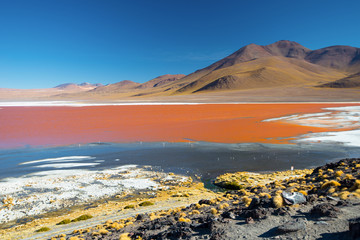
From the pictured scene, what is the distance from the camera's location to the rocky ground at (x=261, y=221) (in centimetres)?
438

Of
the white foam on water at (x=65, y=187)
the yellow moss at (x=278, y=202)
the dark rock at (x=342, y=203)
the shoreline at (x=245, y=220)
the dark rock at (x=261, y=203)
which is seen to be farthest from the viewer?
the white foam on water at (x=65, y=187)

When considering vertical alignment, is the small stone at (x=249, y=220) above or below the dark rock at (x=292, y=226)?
below

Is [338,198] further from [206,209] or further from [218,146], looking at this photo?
[218,146]

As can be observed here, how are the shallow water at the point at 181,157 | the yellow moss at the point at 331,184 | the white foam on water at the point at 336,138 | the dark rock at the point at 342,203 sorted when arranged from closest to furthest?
the dark rock at the point at 342,203 → the yellow moss at the point at 331,184 → the shallow water at the point at 181,157 → the white foam on water at the point at 336,138

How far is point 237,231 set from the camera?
15.3 feet

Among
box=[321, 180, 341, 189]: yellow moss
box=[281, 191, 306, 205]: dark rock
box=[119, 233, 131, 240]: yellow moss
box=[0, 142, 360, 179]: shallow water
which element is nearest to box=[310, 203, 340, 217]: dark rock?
box=[281, 191, 306, 205]: dark rock

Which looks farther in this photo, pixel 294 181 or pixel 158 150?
pixel 158 150

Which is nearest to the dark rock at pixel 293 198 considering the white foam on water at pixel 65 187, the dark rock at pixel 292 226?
the dark rock at pixel 292 226

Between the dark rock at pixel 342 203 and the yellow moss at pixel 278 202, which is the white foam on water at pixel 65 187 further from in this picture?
the dark rock at pixel 342 203

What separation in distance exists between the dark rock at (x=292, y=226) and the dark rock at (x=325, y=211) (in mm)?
470

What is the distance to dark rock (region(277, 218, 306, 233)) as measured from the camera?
14.3ft

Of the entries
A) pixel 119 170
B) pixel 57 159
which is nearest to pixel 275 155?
pixel 119 170

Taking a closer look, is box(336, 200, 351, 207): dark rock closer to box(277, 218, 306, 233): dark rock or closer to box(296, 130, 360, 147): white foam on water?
box(277, 218, 306, 233): dark rock

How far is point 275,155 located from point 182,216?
29.5 feet
